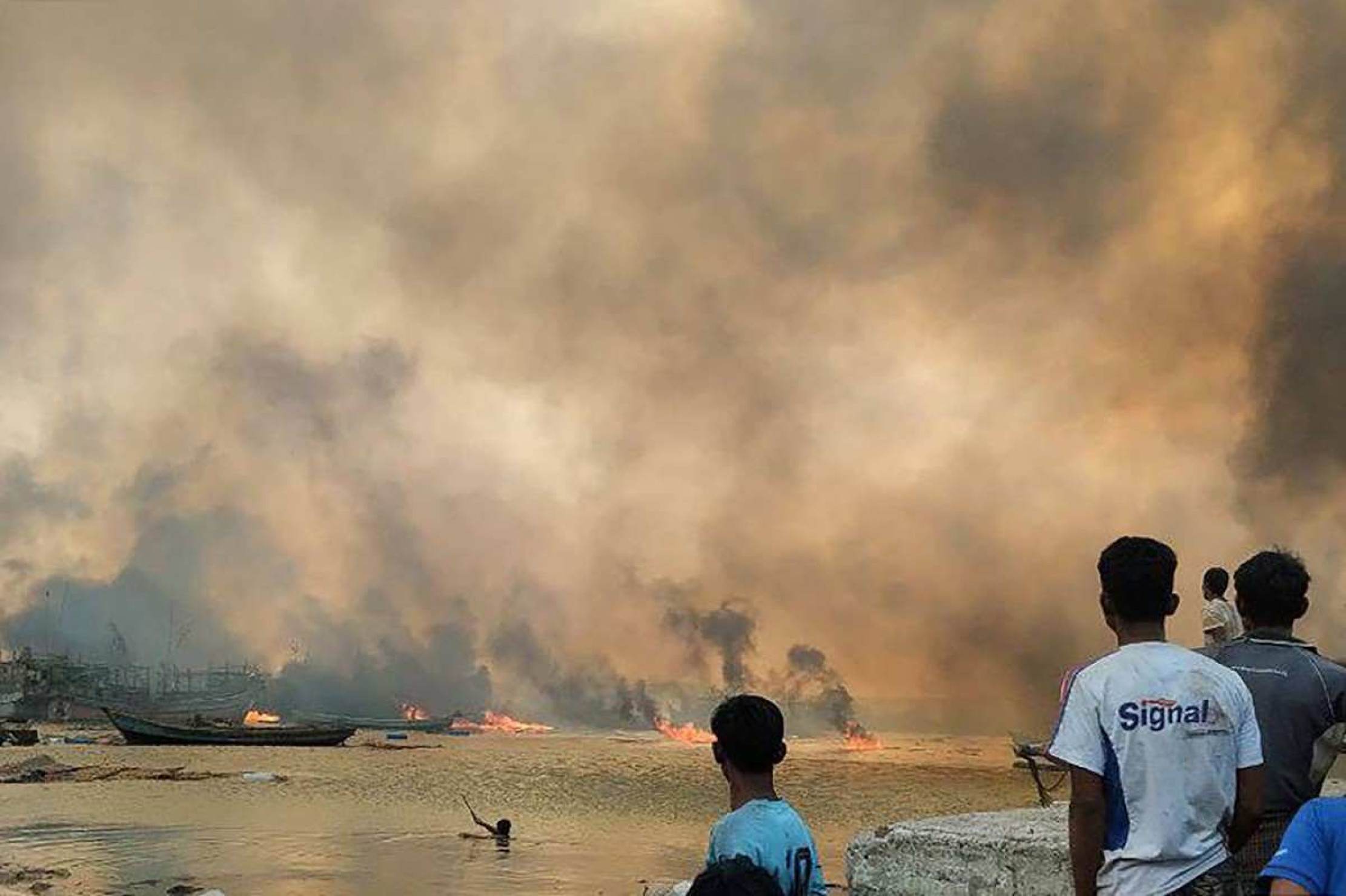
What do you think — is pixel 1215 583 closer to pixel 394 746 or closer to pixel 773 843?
pixel 773 843

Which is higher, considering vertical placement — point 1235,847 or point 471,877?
point 1235,847

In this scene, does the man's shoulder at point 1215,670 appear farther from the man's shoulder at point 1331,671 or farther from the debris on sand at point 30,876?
the debris on sand at point 30,876

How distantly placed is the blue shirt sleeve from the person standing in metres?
3.85

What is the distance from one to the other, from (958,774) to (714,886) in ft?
333

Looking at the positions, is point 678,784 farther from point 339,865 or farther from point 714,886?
point 714,886

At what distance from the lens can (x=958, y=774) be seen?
325 ft

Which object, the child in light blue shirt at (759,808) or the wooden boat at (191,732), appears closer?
the child in light blue shirt at (759,808)

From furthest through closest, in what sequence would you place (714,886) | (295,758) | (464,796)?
1. (295,758)
2. (464,796)
3. (714,886)

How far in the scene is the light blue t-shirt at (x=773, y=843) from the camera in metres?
3.78

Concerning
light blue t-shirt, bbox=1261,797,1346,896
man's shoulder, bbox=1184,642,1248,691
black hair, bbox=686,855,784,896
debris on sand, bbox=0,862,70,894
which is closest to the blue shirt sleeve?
light blue t-shirt, bbox=1261,797,1346,896

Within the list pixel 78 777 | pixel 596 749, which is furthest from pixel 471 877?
pixel 596 749

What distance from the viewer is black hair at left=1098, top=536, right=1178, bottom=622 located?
156 inches

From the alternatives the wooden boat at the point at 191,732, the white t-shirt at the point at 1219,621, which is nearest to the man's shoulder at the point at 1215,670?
the white t-shirt at the point at 1219,621

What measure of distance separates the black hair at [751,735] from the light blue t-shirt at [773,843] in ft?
0.40
